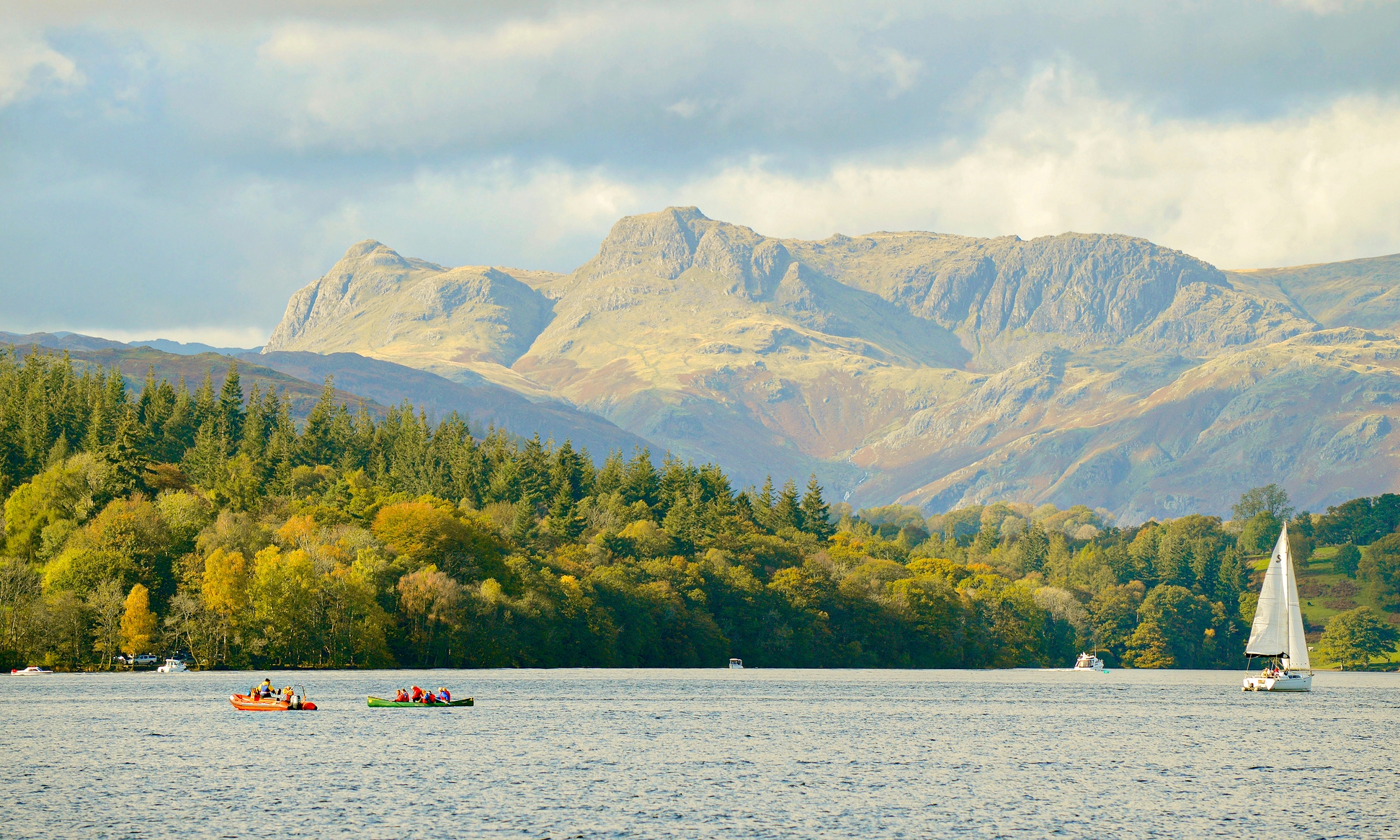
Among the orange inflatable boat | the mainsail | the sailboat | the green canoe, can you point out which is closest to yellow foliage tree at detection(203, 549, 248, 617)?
the orange inflatable boat

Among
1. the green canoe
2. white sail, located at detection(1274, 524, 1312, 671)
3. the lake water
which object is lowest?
the lake water

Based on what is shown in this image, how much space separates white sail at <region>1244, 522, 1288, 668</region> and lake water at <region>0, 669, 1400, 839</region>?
Answer: 2243 centimetres

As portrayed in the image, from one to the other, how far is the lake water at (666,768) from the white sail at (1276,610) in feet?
73.6

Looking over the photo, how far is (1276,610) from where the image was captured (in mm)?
184875

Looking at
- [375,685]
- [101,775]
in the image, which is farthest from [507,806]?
[375,685]

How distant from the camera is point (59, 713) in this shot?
12550cm

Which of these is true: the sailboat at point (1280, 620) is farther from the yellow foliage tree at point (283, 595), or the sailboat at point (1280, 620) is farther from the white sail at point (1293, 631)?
the yellow foliage tree at point (283, 595)

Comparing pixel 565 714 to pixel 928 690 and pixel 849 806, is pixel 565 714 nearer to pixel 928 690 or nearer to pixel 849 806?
pixel 849 806

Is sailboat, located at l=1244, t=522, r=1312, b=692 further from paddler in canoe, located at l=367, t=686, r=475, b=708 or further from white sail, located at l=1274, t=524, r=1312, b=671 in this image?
paddler in canoe, located at l=367, t=686, r=475, b=708

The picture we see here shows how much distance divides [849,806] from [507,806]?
19786 mm

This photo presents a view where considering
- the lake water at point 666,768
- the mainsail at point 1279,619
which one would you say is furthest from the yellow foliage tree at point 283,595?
the mainsail at point 1279,619

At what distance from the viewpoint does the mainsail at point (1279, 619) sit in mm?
183750

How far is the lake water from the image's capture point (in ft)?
247

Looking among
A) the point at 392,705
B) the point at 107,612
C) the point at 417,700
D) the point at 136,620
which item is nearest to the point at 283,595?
the point at 136,620
